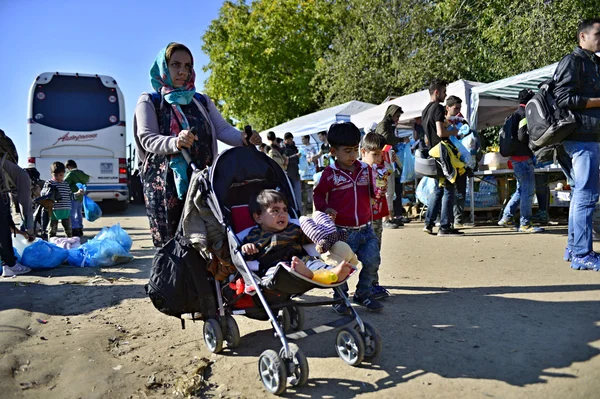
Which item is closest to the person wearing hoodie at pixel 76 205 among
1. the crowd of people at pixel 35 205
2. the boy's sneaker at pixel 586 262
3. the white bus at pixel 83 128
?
the crowd of people at pixel 35 205

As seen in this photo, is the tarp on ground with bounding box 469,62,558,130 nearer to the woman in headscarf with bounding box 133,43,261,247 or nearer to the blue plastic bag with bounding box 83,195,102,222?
the woman in headscarf with bounding box 133,43,261,247

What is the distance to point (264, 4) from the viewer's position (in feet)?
100

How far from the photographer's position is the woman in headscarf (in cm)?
372

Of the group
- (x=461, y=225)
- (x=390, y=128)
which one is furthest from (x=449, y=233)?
(x=390, y=128)

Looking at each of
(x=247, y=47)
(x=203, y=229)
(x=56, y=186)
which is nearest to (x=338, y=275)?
(x=203, y=229)

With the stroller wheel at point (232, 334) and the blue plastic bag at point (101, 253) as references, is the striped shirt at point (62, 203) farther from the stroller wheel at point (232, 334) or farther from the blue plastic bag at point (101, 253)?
the stroller wheel at point (232, 334)

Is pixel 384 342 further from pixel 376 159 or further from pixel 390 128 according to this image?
pixel 390 128

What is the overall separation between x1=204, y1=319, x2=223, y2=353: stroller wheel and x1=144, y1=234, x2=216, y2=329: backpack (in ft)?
0.28

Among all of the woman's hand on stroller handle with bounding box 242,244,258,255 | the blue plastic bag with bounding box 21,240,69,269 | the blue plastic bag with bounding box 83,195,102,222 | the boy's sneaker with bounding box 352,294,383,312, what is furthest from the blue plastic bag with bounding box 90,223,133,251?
the woman's hand on stroller handle with bounding box 242,244,258,255

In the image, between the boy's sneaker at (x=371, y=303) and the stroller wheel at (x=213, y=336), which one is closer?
the stroller wheel at (x=213, y=336)

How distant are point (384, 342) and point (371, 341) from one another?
1.26 feet

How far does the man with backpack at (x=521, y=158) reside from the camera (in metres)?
7.33

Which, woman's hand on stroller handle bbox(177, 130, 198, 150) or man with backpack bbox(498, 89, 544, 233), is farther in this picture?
man with backpack bbox(498, 89, 544, 233)

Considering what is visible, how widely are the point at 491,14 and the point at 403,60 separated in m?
4.00
